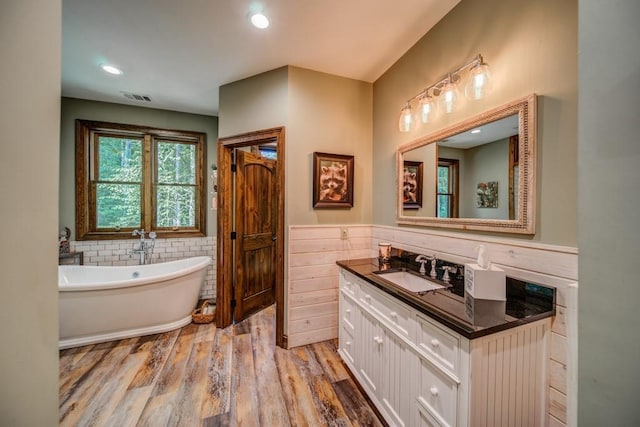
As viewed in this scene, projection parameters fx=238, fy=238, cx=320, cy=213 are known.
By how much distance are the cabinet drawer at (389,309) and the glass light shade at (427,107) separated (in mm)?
1328

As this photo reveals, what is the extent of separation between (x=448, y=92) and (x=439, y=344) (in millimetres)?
1529

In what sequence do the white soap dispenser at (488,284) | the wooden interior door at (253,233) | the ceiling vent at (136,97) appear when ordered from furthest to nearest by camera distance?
the ceiling vent at (136,97)
the wooden interior door at (253,233)
the white soap dispenser at (488,284)

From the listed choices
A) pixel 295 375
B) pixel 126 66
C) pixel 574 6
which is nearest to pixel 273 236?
pixel 295 375

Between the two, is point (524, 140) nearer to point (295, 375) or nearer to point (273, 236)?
point (295, 375)

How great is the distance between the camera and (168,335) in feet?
→ 8.32

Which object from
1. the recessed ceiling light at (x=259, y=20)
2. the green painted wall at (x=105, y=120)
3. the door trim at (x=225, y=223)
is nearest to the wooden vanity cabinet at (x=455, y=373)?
the door trim at (x=225, y=223)

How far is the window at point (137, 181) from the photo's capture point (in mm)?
3072

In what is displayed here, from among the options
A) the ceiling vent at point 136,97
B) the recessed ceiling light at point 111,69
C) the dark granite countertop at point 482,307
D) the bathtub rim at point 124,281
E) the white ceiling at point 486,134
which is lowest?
the bathtub rim at point 124,281

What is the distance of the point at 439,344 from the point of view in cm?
108

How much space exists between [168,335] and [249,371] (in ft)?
3.87

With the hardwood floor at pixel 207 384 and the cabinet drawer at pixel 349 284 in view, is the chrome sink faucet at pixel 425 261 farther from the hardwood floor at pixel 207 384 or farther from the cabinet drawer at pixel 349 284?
the hardwood floor at pixel 207 384

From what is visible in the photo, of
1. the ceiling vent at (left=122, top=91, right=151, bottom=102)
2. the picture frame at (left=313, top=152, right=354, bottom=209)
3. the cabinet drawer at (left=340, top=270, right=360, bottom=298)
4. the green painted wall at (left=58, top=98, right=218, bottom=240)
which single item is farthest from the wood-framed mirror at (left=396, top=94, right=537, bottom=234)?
the ceiling vent at (left=122, top=91, right=151, bottom=102)

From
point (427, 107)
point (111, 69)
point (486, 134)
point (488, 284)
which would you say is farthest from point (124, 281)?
point (486, 134)

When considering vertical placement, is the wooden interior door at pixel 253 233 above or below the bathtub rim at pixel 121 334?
above
